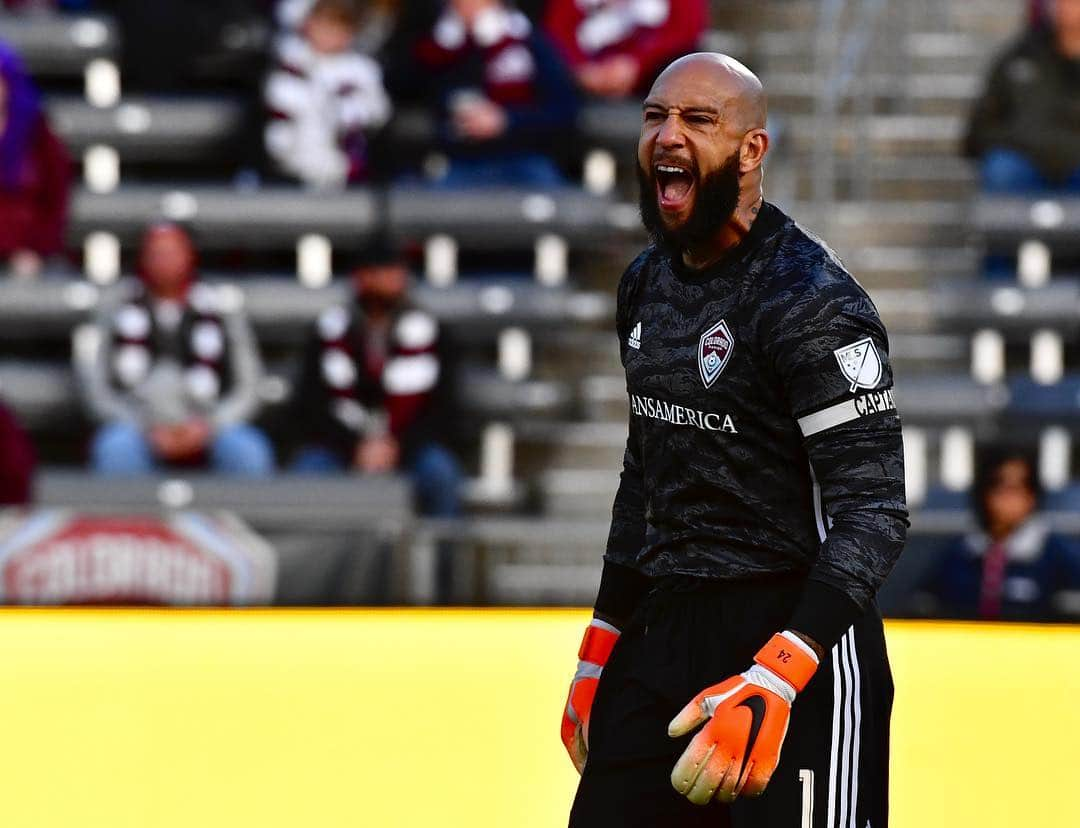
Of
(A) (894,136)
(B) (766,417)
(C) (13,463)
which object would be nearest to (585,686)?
(B) (766,417)

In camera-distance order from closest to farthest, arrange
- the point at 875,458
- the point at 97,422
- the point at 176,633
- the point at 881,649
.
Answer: the point at 875,458
the point at 881,649
the point at 176,633
the point at 97,422

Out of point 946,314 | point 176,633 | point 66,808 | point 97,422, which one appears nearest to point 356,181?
point 97,422

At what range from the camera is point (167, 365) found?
28.4 feet

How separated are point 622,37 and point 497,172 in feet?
3.05

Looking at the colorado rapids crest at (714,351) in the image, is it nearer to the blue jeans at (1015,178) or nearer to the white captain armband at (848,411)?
the white captain armband at (848,411)

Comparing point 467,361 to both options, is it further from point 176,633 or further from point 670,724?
point 670,724

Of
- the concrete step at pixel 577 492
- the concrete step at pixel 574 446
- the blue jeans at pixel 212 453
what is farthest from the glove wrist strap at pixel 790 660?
the concrete step at pixel 574 446

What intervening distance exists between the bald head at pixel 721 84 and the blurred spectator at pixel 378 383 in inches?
208

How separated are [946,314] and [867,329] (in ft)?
22.9

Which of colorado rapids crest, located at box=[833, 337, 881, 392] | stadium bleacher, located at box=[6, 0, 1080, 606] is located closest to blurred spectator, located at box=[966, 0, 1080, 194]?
stadium bleacher, located at box=[6, 0, 1080, 606]

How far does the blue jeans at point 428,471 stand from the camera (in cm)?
823

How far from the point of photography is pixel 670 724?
3.11 meters

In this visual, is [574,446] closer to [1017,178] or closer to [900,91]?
[1017,178]

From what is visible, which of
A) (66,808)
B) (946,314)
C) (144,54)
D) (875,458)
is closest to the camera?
(875,458)
